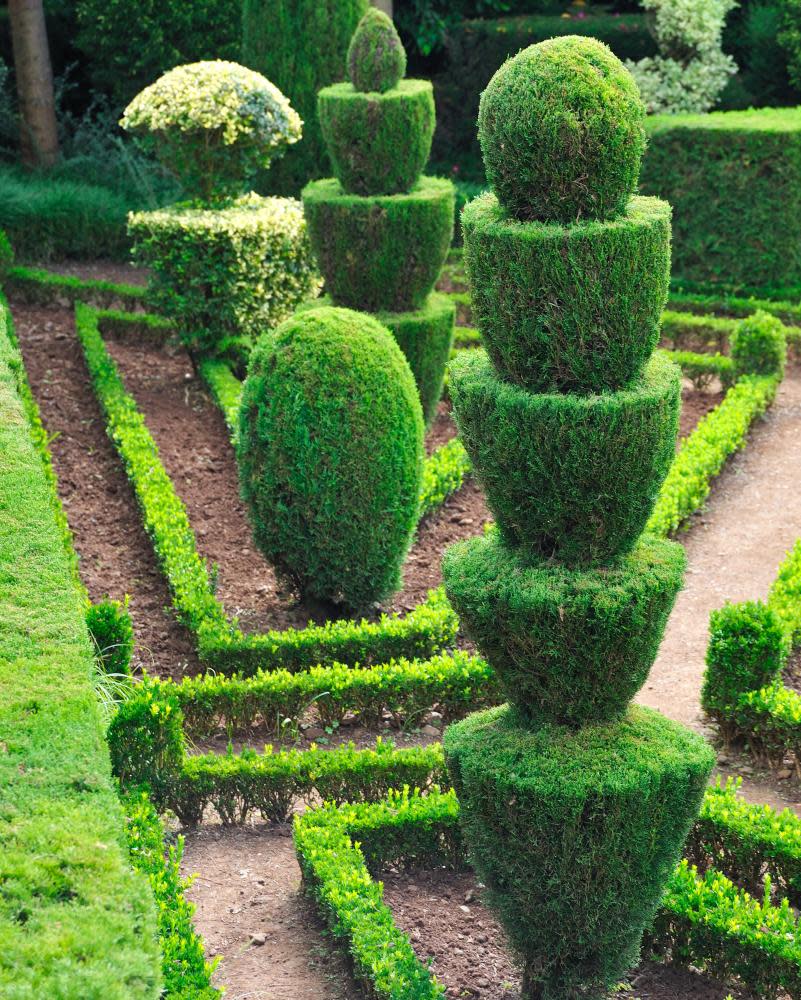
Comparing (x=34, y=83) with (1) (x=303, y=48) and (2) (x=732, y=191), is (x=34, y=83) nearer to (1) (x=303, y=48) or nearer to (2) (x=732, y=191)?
(1) (x=303, y=48)

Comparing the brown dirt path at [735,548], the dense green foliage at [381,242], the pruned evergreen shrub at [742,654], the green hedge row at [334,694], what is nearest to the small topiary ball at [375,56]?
the dense green foliage at [381,242]

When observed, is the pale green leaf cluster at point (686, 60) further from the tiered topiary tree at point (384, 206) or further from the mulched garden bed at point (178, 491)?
the tiered topiary tree at point (384, 206)

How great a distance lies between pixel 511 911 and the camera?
4.96 metres

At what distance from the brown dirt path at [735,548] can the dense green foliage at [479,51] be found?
10131 millimetres

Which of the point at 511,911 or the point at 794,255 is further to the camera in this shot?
the point at 794,255

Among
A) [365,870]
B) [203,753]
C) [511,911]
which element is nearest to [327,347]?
[203,753]

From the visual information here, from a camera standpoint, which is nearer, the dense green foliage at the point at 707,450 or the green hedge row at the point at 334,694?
the green hedge row at the point at 334,694

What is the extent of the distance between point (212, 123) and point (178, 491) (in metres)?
3.58

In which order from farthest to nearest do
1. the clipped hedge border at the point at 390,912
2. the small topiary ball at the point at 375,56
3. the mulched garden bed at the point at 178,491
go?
the small topiary ball at the point at 375,56 → the mulched garden bed at the point at 178,491 → the clipped hedge border at the point at 390,912

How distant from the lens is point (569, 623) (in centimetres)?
469

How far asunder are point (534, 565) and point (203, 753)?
115 inches

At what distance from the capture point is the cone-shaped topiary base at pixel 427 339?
10750 mm

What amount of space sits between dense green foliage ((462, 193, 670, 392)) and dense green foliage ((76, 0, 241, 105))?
47.9ft

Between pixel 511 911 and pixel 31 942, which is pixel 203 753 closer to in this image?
pixel 511 911
